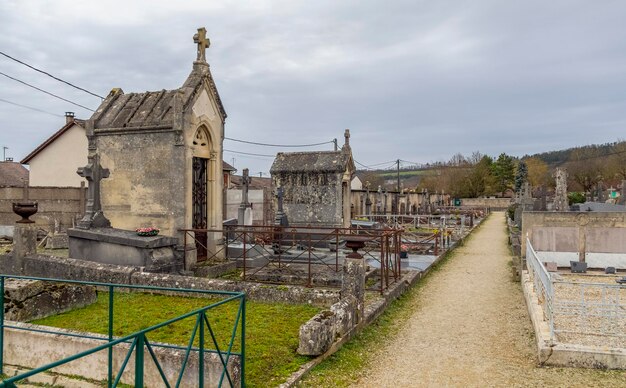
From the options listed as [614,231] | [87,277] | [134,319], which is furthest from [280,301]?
[614,231]

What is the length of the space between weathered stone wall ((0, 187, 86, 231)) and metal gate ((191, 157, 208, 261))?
977 centimetres

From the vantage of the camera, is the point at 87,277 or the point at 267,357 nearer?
the point at 267,357

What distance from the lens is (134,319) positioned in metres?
7.30

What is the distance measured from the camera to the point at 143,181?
12.0 m

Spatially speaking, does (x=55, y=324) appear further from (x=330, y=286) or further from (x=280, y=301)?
(x=330, y=286)

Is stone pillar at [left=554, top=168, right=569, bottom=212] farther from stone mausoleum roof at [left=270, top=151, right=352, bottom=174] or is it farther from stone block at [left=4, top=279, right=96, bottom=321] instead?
stone block at [left=4, top=279, right=96, bottom=321]

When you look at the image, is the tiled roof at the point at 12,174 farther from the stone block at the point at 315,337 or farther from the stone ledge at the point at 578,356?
the stone ledge at the point at 578,356

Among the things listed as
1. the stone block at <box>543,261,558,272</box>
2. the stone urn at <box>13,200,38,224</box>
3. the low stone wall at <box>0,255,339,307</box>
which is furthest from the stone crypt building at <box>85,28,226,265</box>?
the stone block at <box>543,261,558,272</box>

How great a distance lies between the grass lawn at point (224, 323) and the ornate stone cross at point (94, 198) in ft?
9.10

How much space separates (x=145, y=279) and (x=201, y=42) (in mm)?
6952

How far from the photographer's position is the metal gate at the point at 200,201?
502 inches

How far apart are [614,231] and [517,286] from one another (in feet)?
12.4

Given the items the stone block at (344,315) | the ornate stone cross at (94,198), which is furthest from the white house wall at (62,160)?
the stone block at (344,315)

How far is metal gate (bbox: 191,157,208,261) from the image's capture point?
1276 cm
